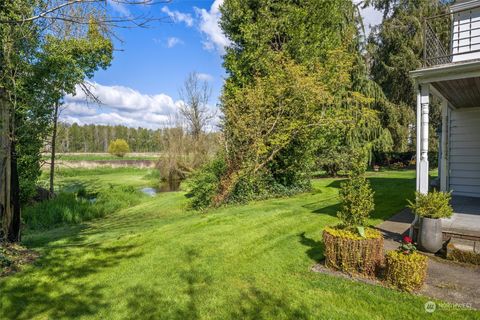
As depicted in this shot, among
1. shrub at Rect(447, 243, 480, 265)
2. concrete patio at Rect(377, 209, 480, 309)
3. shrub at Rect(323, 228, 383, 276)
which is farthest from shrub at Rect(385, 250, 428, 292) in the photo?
shrub at Rect(447, 243, 480, 265)

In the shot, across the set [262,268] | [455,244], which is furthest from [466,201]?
[262,268]

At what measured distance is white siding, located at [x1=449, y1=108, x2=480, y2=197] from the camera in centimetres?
855

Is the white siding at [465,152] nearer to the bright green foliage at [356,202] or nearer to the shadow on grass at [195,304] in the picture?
the bright green foliage at [356,202]

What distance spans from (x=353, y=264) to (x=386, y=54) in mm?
20609

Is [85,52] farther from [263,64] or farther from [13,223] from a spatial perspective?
[263,64]

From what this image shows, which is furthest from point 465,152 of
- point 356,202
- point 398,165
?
point 398,165

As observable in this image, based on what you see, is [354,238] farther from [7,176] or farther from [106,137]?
[106,137]

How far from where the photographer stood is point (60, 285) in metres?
4.42

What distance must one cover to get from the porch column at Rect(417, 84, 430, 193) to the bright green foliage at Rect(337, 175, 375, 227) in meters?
1.81

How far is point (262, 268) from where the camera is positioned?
457cm

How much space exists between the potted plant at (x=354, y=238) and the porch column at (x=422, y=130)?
1839 mm

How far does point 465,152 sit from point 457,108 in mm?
1285

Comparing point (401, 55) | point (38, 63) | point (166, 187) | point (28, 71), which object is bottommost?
point (166, 187)

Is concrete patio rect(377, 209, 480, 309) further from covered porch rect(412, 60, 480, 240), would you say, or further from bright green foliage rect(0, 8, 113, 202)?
bright green foliage rect(0, 8, 113, 202)
